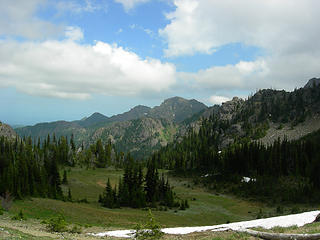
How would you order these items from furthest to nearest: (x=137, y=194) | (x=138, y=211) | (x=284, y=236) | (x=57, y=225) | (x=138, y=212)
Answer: (x=137, y=194)
(x=138, y=211)
(x=138, y=212)
(x=57, y=225)
(x=284, y=236)

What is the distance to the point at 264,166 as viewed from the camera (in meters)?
95.6

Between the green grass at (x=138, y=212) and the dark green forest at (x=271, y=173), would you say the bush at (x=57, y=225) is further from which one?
the dark green forest at (x=271, y=173)

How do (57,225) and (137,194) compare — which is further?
(137,194)

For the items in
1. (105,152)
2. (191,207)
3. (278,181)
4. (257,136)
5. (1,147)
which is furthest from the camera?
(257,136)

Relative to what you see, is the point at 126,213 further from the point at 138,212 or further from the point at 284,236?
the point at 284,236

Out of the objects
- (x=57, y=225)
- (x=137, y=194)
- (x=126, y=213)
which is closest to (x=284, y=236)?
(x=57, y=225)

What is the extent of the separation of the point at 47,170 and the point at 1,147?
86904 mm

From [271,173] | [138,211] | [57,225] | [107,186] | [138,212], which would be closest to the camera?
[57,225]

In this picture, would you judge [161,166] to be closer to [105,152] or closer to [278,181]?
[105,152]

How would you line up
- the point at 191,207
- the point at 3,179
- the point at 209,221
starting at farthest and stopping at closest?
1. the point at 191,207
2. the point at 3,179
3. the point at 209,221

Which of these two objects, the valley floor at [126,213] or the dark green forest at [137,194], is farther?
the dark green forest at [137,194]

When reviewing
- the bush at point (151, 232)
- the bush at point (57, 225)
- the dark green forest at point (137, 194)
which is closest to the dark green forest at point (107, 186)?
the dark green forest at point (137, 194)

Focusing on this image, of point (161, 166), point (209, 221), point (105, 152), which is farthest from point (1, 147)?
point (209, 221)

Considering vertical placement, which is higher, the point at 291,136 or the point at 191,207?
the point at 291,136
